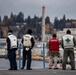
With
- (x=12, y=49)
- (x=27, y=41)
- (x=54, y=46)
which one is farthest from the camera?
(x=54, y=46)

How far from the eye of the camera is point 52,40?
61.9 feet

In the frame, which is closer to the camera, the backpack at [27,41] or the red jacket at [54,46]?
the backpack at [27,41]

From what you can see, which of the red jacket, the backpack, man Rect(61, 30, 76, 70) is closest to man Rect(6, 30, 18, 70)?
the backpack

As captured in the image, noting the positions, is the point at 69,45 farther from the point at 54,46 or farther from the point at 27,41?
the point at 27,41

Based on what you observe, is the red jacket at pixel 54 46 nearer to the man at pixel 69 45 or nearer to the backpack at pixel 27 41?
the man at pixel 69 45

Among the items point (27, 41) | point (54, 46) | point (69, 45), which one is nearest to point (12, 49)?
point (27, 41)

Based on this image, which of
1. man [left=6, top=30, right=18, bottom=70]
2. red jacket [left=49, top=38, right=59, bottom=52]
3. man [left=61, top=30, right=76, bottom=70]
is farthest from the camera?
red jacket [left=49, top=38, right=59, bottom=52]

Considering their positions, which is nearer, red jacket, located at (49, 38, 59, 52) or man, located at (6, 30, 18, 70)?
man, located at (6, 30, 18, 70)

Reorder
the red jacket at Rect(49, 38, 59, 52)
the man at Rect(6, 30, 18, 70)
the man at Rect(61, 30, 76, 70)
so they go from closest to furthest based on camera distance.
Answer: the man at Rect(6, 30, 18, 70), the man at Rect(61, 30, 76, 70), the red jacket at Rect(49, 38, 59, 52)

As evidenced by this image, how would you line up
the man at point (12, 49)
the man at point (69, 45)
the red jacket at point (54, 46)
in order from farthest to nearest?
the red jacket at point (54, 46) < the man at point (69, 45) < the man at point (12, 49)

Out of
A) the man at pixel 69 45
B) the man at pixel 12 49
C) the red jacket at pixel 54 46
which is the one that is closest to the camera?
the man at pixel 12 49

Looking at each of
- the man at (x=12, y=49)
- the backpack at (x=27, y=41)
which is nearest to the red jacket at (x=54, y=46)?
the backpack at (x=27, y=41)

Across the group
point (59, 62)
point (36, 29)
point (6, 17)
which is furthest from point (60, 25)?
point (59, 62)

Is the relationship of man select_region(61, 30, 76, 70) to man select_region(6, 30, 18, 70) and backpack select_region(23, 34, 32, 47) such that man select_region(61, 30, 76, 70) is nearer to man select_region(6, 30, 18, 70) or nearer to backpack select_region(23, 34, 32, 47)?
backpack select_region(23, 34, 32, 47)
